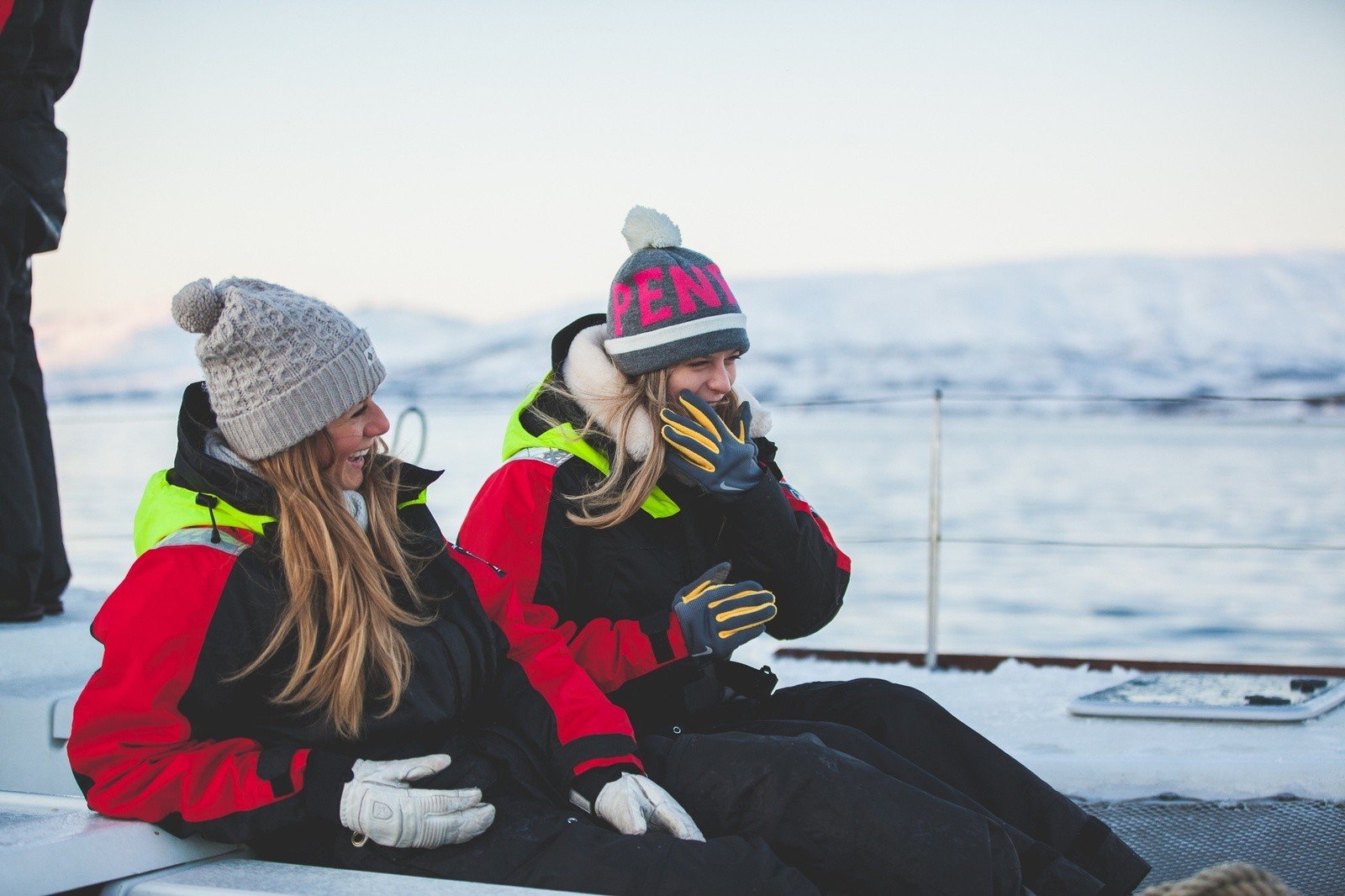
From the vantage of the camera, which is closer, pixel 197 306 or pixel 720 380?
pixel 197 306

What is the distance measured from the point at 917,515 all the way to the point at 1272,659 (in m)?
5.87

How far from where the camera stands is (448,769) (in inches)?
64.5

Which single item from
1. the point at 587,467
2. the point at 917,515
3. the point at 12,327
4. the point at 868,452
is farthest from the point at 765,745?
the point at 868,452

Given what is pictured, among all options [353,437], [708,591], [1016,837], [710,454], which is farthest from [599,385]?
[1016,837]

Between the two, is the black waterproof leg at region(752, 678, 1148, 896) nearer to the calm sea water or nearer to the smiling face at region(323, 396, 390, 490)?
the smiling face at region(323, 396, 390, 490)

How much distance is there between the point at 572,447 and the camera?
2166mm

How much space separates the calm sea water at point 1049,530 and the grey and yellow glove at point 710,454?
166cm

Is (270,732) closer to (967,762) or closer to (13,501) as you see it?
(967,762)

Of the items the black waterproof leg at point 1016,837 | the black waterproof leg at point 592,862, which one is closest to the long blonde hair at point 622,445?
the black waterproof leg at point 1016,837

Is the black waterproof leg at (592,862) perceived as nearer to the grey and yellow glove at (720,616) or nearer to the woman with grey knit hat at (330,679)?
the woman with grey knit hat at (330,679)

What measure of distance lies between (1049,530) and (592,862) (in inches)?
419

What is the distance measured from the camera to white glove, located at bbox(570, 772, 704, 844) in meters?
1.63

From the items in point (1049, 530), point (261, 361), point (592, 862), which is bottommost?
point (1049, 530)

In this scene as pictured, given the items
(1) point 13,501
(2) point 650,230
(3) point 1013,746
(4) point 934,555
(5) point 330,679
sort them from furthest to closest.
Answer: (4) point 934,555
(1) point 13,501
(3) point 1013,746
(2) point 650,230
(5) point 330,679
